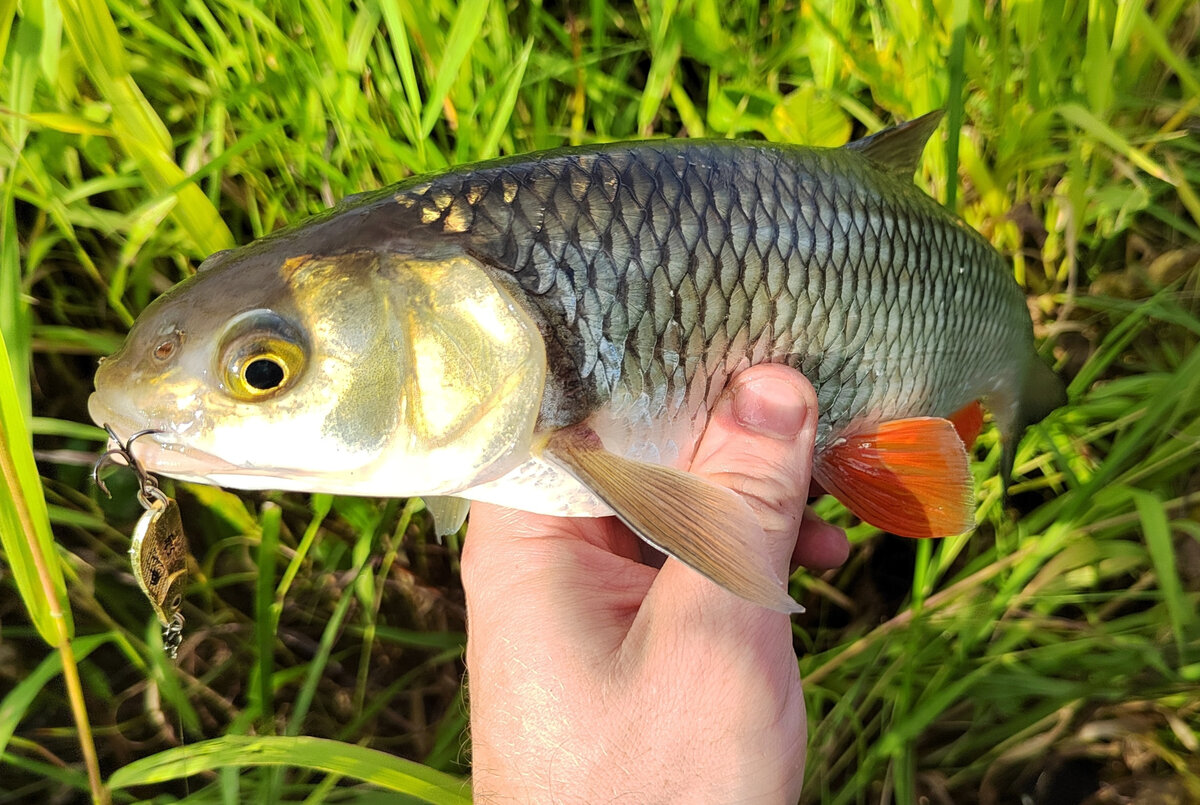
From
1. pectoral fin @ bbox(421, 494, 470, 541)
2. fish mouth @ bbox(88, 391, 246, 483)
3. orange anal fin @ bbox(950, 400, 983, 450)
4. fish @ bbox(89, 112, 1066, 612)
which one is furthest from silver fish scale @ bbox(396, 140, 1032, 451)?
orange anal fin @ bbox(950, 400, 983, 450)

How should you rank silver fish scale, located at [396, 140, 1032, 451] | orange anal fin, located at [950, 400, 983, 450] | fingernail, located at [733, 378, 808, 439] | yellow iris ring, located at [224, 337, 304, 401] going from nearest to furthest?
1. yellow iris ring, located at [224, 337, 304, 401]
2. silver fish scale, located at [396, 140, 1032, 451]
3. fingernail, located at [733, 378, 808, 439]
4. orange anal fin, located at [950, 400, 983, 450]

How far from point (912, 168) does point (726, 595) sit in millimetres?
1107

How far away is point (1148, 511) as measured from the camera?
1.77 meters

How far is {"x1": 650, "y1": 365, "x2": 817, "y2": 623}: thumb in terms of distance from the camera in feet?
4.50

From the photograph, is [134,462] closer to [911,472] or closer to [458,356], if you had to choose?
[458,356]

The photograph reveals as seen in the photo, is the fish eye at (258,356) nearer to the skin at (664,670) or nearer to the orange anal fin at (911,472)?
the skin at (664,670)

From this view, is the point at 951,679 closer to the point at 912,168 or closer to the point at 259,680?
the point at 912,168

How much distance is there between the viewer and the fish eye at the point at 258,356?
3.61 ft

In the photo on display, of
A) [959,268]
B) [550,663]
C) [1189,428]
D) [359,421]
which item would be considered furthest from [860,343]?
[1189,428]

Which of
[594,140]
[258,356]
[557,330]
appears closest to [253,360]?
[258,356]

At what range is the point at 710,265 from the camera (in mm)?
1334

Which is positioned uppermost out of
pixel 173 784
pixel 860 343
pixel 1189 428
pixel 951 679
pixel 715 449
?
pixel 860 343

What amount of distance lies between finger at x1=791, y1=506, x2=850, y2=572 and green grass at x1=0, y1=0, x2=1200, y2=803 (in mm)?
223

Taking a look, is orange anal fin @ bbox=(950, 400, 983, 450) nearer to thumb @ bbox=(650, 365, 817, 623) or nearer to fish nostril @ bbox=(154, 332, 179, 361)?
thumb @ bbox=(650, 365, 817, 623)
